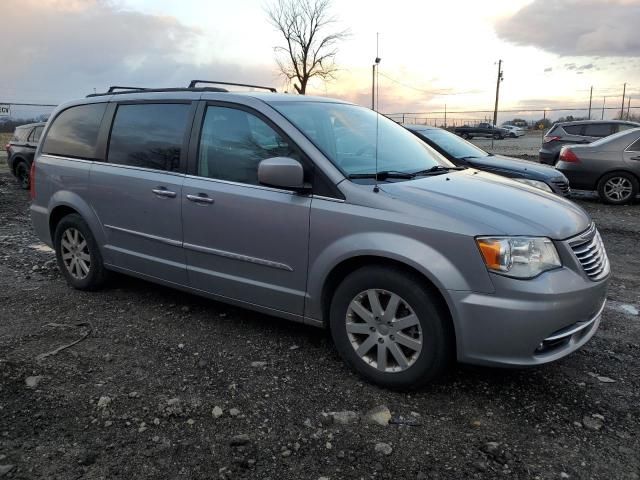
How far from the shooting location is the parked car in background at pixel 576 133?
1354 cm

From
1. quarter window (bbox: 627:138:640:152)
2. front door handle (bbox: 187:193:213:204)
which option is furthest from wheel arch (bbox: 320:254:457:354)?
quarter window (bbox: 627:138:640:152)

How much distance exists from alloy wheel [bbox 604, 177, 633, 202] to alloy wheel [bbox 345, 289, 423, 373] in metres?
8.98

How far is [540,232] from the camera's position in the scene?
293 centimetres

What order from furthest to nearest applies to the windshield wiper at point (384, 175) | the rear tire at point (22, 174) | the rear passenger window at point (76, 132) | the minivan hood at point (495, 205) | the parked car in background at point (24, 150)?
the rear tire at point (22, 174) → the parked car in background at point (24, 150) → the rear passenger window at point (76, 132) → the windshield wiper at point (384, 175) → the minivan hood at point (495, 205)

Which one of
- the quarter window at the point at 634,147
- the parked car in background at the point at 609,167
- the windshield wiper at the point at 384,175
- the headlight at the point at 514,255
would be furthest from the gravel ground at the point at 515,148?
the headlight at the point at 514,255

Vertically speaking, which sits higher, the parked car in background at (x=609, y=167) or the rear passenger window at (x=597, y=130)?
the rear passenger window at (x=597, y=130)

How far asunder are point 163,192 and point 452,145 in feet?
19.0

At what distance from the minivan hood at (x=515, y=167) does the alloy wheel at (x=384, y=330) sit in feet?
17.7

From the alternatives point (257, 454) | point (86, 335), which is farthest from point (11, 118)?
point (257, 454)

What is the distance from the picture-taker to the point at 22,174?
1246 centimetres

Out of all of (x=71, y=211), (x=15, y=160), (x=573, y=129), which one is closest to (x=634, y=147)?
(x=573, y=129)

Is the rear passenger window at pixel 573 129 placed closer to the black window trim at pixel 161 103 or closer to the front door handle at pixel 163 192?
the black window trim at pixel 161 103

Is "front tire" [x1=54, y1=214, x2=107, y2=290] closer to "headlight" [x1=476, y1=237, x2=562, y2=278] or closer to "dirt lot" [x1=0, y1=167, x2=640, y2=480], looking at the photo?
"dirt lot" [x1=0, y1=167, x2=640, y2=480]

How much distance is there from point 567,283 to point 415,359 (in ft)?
3.00
